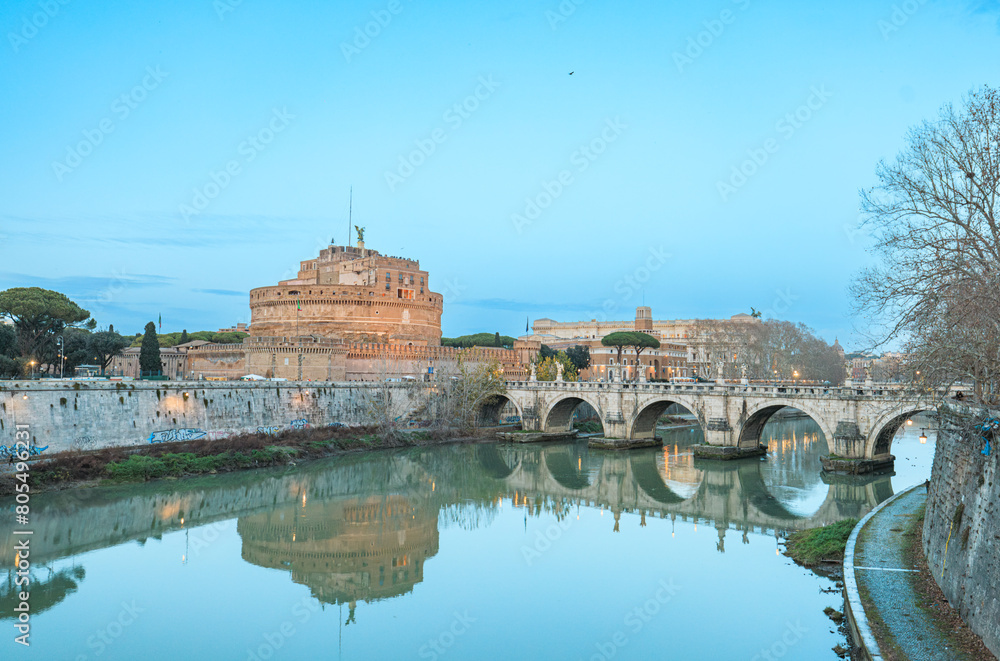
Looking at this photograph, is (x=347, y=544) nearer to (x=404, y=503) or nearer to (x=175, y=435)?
(x=404, y=503)

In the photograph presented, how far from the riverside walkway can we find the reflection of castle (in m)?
7.99

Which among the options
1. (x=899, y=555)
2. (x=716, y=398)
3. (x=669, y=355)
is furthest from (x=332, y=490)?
(x=669, y=355)

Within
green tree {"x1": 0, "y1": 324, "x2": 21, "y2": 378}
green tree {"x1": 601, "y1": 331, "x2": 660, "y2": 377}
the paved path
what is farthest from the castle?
the paved path

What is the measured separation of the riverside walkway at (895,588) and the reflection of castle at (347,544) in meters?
7.99

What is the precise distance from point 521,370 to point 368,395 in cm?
1697

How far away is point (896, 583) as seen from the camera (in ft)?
33.5

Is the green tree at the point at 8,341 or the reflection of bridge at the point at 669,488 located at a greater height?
the green tree at the point at 8,341

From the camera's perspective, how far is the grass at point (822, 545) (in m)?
14.4

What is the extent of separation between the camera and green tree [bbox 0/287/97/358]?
3356 cm

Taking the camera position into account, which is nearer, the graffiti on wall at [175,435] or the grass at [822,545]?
the grass at [822,545]

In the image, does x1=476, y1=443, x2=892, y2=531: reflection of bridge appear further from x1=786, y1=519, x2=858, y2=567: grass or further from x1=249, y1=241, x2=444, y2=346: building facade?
x1=249, y1=241, x2=444, y2=346: building facade

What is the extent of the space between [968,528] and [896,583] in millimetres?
1467

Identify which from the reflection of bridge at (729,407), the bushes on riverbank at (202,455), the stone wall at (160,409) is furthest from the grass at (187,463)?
the reflection of bridge at (729,407)

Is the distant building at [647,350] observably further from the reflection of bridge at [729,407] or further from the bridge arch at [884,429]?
the bridge arch at [884,429]
